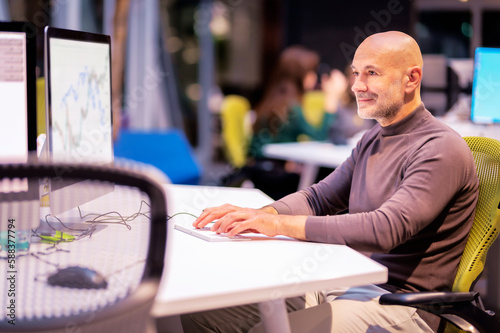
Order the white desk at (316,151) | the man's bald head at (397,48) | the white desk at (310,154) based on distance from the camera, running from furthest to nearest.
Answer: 1. the white desk at (310,154)
2. the white desk at (316,151)
3. the man's bald head at (397,48)

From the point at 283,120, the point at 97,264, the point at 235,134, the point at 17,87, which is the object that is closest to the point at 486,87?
the point at 283,120

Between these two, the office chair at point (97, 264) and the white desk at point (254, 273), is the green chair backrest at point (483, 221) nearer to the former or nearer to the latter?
the white desk at point (254, 273)

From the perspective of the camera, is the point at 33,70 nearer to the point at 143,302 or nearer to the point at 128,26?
the point at 143,302

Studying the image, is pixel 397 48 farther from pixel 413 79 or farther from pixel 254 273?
pixel 254 273

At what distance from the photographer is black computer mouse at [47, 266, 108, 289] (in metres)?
0.90

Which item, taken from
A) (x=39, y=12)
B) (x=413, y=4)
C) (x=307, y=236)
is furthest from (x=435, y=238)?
(x=413, y=4)

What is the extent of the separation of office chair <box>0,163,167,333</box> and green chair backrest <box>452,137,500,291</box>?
3.20 ft

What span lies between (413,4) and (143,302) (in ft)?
22.5

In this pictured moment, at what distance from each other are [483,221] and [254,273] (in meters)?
0.72

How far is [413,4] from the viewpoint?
6.99 meters

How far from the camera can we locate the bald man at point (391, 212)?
1.48 metres

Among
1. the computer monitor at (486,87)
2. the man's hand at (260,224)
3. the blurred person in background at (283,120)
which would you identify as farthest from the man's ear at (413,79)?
the blurred person in background at (283,120)

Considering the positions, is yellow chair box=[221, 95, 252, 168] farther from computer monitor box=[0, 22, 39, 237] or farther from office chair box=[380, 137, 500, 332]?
computer monitor box=[0, 22, 39, 237]

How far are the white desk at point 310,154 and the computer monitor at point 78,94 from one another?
2024 millimetres
